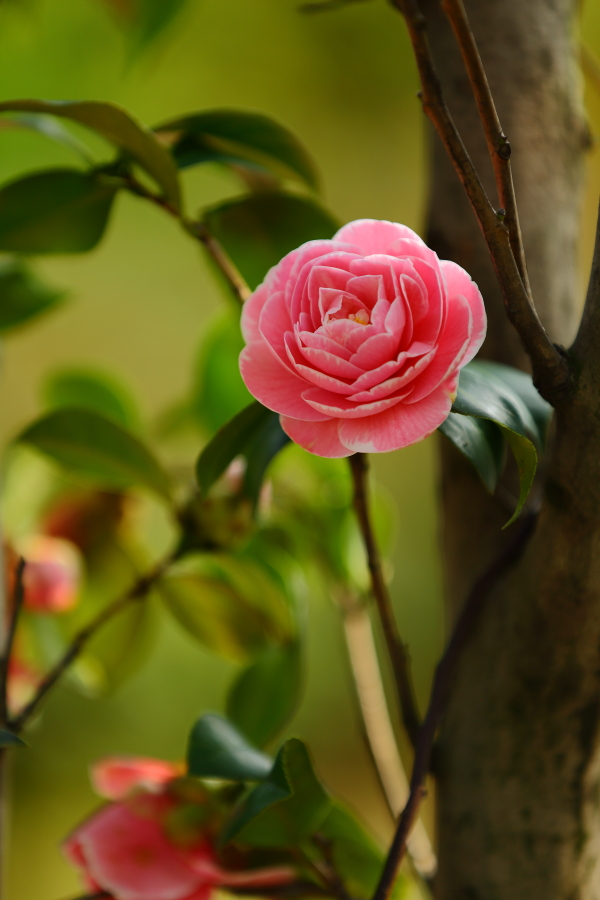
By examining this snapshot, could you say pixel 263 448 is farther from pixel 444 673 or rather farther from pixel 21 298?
pixel 21 298

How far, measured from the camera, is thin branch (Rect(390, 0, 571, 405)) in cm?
23

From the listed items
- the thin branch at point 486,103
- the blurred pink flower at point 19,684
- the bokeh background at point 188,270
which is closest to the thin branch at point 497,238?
the thin branch at point 486,103

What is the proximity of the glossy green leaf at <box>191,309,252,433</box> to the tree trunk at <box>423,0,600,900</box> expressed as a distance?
A: 18 centimetres

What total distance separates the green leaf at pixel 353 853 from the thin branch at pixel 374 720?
0.05 m

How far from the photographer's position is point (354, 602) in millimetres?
559

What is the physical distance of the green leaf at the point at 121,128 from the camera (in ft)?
1.05

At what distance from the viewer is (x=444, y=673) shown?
0.34 metres

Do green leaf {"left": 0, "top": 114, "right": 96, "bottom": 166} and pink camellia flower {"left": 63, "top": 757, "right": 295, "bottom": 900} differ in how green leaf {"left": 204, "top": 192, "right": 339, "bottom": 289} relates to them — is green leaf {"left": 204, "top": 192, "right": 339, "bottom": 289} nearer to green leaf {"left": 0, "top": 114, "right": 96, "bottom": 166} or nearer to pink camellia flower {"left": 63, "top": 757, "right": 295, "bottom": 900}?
green leaf {"left": 0, "top": 114, "right": 96, "bottom": 166}

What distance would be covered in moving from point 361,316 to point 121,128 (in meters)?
0.17

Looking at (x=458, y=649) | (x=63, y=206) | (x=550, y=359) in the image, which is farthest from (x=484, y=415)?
(x=63, y=206)

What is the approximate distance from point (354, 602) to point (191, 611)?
12 cm

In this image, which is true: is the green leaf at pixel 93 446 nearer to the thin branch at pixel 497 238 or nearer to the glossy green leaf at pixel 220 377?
the glossy green leaf at pixel 220 377

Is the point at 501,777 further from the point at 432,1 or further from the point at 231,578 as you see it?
the point at 432,1

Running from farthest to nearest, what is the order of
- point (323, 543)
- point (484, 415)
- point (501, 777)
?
point (323, 543)
point (501, 777)
point (484, 415)
